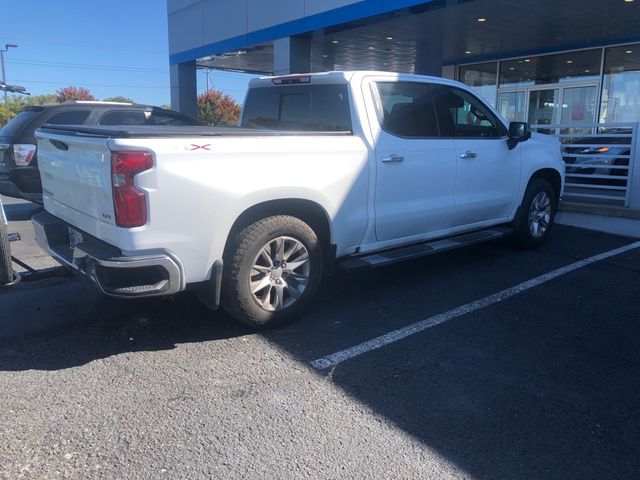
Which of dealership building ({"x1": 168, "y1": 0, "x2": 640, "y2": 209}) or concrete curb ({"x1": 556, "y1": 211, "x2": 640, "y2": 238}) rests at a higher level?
dealership building ({"x1": 168, "y1": 0, "x2": 640, "y2": 209})

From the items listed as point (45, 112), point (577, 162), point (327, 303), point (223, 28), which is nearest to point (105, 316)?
point (327, 303)

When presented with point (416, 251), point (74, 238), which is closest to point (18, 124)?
point (74, 238)

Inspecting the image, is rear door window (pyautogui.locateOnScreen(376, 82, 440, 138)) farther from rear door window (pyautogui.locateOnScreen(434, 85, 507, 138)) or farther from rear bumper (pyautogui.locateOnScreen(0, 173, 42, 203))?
rear bumper (pyautogui.locateOnScreen(0, 173, 42, 203))

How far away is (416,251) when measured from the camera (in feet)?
17.6

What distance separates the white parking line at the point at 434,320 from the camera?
158 inches

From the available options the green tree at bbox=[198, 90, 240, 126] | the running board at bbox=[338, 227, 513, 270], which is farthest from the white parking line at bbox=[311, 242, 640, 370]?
the green tree at bbox=[198, 90, 240, 126]

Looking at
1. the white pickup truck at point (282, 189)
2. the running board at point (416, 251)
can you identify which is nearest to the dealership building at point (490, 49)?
the running board at point (416, 251)

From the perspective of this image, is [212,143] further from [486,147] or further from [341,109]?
[486,147]

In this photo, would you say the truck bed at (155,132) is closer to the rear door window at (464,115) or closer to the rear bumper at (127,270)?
the rear bumper at (127,270)

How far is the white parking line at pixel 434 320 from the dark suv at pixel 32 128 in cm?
564

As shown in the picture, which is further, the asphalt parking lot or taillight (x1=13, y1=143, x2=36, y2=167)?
taillight (x1=13, y1=143, x2=36, y2=167)

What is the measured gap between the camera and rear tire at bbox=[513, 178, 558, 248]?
22.4 ft

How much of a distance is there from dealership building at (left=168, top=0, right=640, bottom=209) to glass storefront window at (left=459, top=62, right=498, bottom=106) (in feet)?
0.13

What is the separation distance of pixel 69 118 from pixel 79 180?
502 cm
